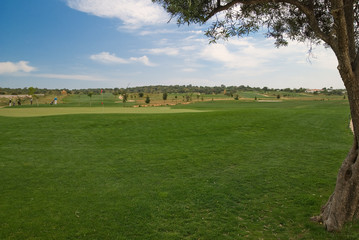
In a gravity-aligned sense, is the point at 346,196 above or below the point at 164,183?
above

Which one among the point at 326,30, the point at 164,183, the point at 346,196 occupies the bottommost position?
the point at 164,183

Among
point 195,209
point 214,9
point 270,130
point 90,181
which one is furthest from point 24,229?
point 270,130

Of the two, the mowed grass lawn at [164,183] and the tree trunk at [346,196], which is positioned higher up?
the tree trunk at [346,196]

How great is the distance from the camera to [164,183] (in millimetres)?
9234

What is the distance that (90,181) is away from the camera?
941 cm

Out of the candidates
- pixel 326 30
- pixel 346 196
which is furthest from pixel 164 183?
pixel 326 30

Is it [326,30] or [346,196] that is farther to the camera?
[326,30]

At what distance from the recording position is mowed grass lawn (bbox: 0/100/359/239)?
6.14 metres

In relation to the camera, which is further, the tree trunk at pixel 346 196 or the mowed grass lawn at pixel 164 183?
the mowed grass lawn at pixel 164 183

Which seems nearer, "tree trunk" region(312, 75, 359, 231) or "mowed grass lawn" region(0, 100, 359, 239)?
"tree trunk" region(312, 75, 359, 231)

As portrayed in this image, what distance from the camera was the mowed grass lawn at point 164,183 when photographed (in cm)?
614

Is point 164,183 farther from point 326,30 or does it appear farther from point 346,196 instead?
point 326,30

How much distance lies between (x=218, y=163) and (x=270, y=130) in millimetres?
10737

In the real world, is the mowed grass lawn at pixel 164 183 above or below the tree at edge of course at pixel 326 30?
below
